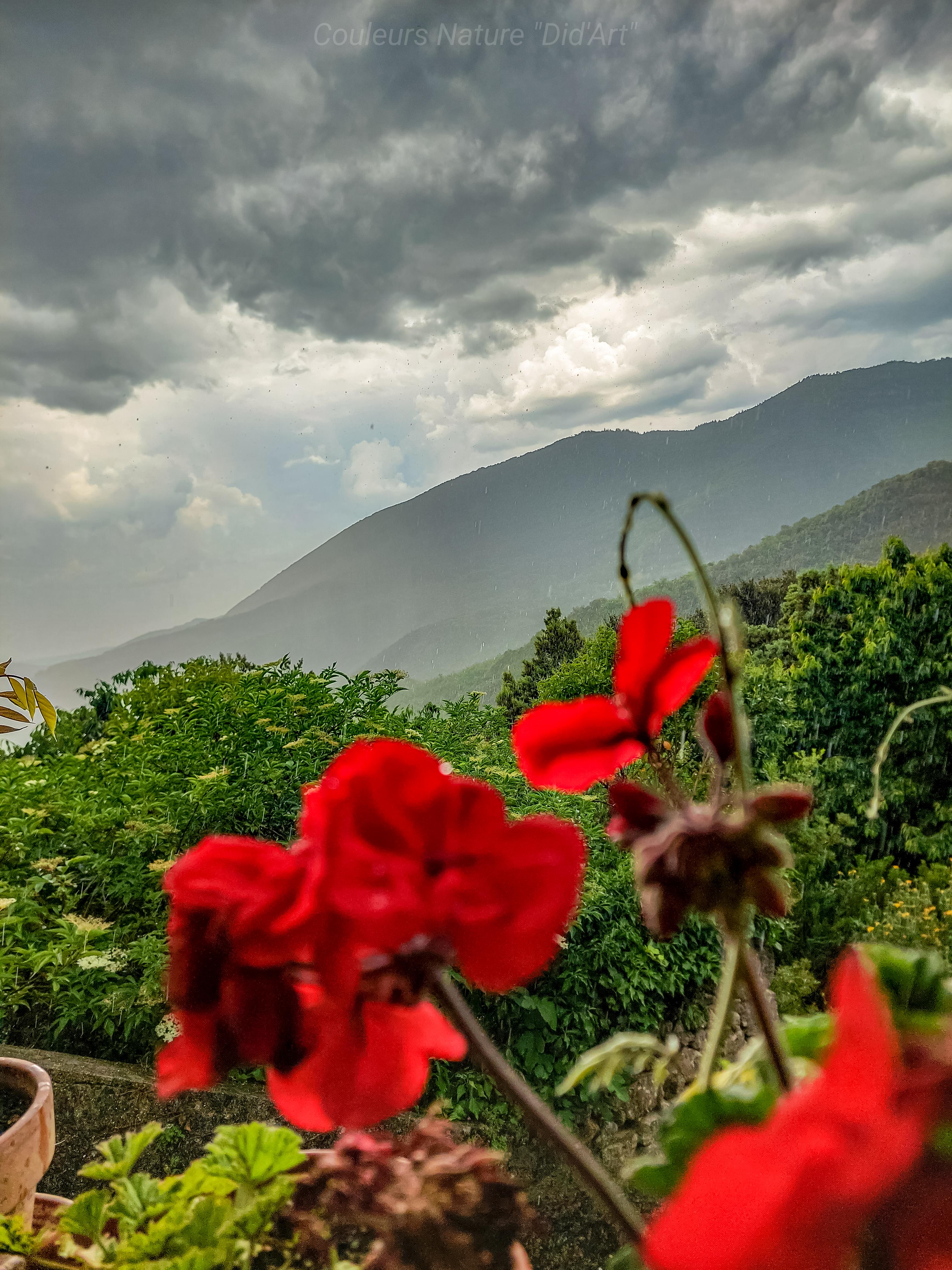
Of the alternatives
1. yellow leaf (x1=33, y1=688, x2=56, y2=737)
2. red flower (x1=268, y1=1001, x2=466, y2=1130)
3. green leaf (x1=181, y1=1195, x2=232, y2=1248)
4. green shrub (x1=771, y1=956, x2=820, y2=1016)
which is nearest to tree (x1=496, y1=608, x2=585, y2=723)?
green shrub (x1=771, y1=956, x2=820, y2=1016)

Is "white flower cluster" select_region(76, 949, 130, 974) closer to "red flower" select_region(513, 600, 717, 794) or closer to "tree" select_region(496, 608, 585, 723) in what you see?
"red flower" select_region(513, 600, 717, 794)

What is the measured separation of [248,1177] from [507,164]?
3724 cm

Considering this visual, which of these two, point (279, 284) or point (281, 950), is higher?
point (279, 284)

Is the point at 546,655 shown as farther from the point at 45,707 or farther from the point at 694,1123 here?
the point at 694,1123

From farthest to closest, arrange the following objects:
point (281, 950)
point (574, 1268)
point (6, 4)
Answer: point (6, 4) → point (574, 1268) → point (281, 950)

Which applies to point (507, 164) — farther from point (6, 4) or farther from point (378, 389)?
point (378, 389)

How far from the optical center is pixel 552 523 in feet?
281

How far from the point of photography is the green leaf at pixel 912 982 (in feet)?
0.69

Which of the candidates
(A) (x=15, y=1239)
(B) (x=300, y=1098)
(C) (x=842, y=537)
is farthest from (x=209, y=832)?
(C) (x=842, y=537)

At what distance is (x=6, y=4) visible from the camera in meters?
8.27

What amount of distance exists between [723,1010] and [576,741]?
10cm

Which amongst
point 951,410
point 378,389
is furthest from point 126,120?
point 951,410

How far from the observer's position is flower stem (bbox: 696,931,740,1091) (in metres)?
0.22

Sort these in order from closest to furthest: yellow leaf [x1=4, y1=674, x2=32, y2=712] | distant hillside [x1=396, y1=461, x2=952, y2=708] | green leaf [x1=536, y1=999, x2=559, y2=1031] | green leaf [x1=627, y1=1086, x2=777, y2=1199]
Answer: green leaf [x1=627, y1=1086, x2=777, y2=1199], yellow leaf [x1=4, y1=674, x2=32, y2=712], green leaf [x1=536, y1=999, x2=559, y2=1031], distant hillside [x1=396, y1=461, x2=952, y2=708]
